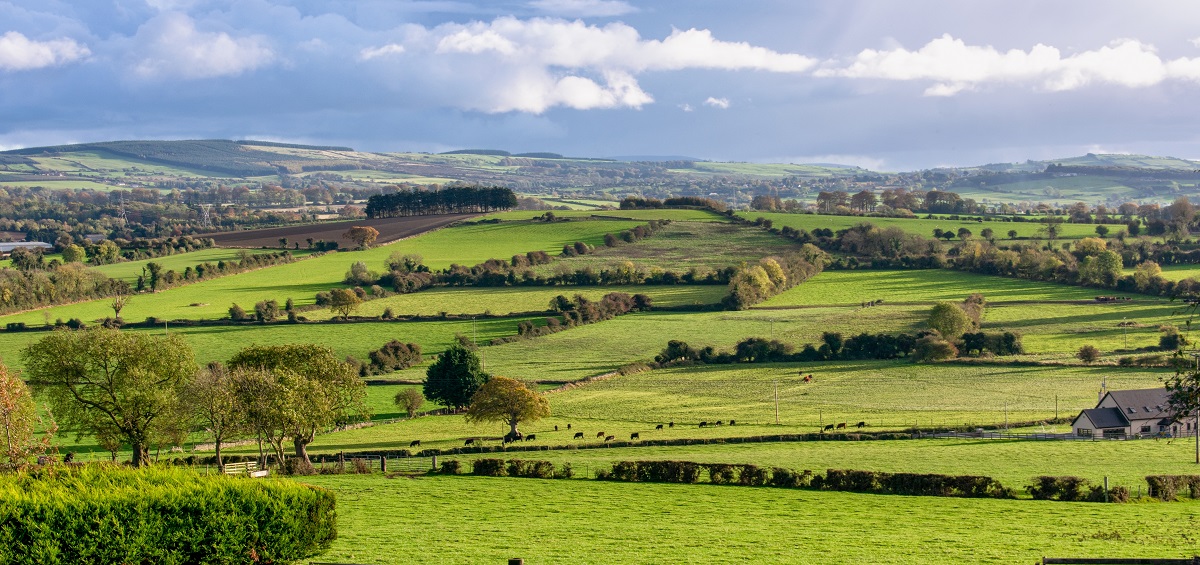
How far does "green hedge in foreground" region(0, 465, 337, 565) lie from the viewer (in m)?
26.6

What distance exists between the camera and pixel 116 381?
5116 cm

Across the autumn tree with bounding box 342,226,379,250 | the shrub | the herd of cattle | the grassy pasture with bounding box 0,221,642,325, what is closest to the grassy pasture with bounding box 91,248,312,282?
the grassy pasture with bounding box 0,221,642,325

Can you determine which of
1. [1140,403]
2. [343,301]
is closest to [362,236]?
[343,301]

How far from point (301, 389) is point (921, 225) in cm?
13948

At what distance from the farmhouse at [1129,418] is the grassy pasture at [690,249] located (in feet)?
241

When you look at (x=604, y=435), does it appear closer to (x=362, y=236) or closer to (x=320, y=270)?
(x=320, y=270)

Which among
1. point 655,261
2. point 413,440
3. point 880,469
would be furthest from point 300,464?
point 655,261

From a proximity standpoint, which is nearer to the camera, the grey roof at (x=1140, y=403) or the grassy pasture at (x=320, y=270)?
the grey roof at (x=1140, y=403)

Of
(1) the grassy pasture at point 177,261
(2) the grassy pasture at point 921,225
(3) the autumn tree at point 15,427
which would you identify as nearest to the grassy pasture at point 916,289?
(2) the grassy pasture at point 921,225

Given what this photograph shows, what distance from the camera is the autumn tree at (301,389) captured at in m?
49.7

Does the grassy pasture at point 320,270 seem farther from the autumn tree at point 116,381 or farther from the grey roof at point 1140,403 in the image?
the grey roof at point 1140,403

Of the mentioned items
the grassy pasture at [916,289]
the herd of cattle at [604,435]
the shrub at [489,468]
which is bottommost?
the herd of cattle at [604,435]

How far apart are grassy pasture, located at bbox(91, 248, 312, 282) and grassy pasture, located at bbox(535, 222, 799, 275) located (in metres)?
41.7

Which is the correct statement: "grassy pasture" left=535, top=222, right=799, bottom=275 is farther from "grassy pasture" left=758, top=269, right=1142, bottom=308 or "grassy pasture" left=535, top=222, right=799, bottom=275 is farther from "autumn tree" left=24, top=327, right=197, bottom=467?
"autumn tree" left=24, top=327, right=197, bottom=467
